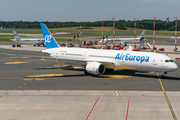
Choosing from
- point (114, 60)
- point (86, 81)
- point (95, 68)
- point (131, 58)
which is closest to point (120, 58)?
point (114, 60)

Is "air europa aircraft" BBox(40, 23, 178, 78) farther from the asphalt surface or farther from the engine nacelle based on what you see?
the asphalt surface

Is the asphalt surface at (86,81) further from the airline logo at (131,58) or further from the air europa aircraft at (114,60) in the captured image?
the airline logo at (131,58)

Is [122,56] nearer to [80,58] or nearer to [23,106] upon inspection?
[80,58]

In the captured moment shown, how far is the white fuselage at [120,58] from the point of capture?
1450 inches

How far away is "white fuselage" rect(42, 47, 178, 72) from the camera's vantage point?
121ft

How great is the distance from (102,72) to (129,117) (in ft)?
64.1

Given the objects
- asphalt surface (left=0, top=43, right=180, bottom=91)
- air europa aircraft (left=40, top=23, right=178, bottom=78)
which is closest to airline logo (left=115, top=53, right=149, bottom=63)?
air europa aircraft (left=40, top=23, right=178, bottom=78)

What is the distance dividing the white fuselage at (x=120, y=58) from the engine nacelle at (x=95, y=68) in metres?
1.14

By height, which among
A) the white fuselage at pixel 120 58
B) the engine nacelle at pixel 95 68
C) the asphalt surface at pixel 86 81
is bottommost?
the asphalt surface at pixel 86 81

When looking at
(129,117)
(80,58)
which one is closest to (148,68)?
(80,58)

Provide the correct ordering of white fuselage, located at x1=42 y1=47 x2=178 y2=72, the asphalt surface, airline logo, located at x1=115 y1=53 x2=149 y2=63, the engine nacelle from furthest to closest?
the engine nacelle, airline logo, located at x1=115 y1=53 x2=149 y2=63, white fuselage, located at x1=42 y1=47 x2=178 y2=72, the asphalt surface

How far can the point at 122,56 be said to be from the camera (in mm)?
39938

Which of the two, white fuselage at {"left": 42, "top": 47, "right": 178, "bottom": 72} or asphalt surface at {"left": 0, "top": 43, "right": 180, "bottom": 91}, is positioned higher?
white fuselage at {"left": 42, "top": 47, "right": 178, "bottom": 72}

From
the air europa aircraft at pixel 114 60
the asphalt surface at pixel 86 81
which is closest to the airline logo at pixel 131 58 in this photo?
the air europa aircraft at pixel 114 60
